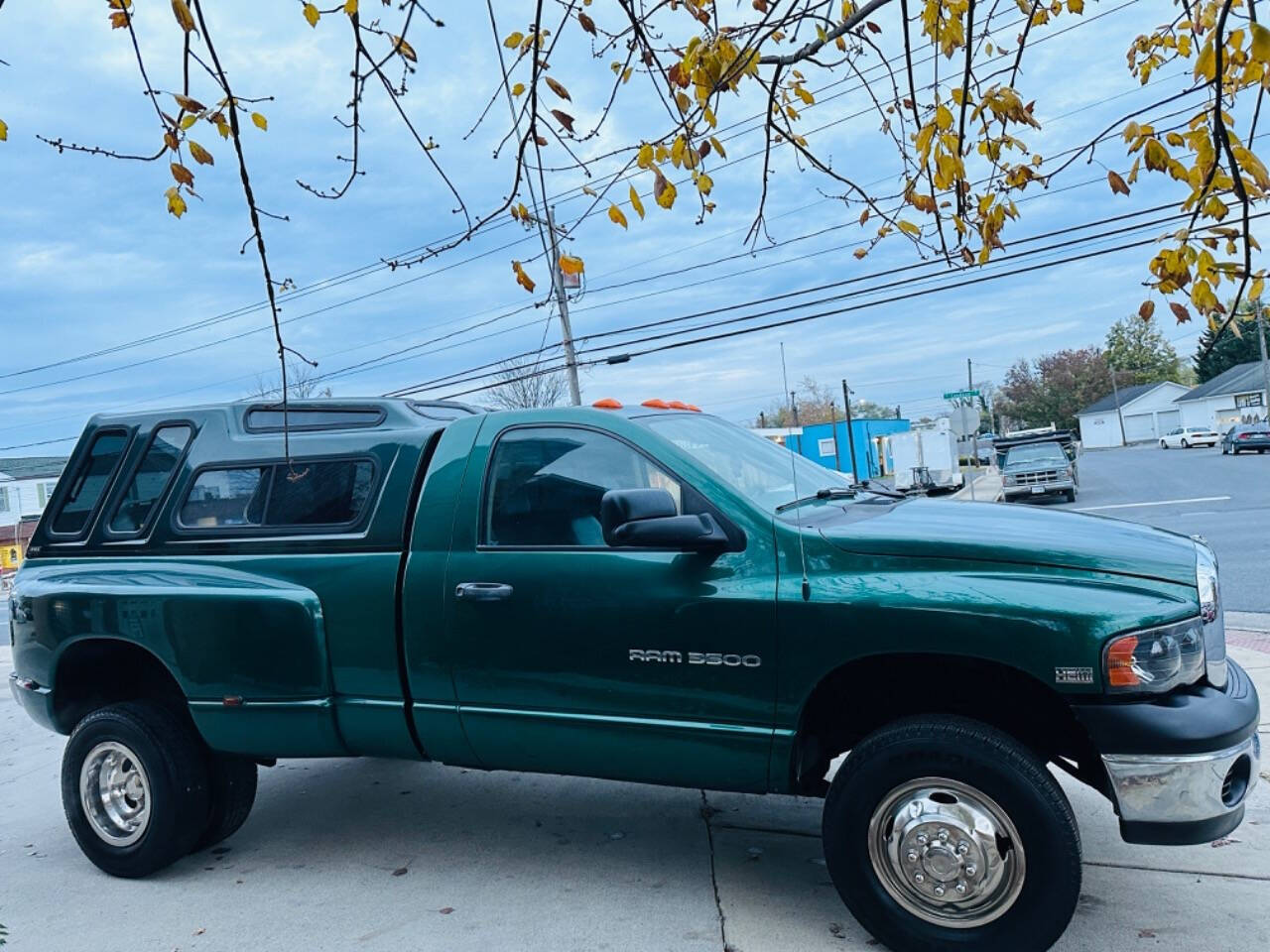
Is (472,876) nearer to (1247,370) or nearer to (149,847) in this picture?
(149,847)

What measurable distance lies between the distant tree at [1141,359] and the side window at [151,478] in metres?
111

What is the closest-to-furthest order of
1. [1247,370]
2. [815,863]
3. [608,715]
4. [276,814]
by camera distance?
[608,715]
[815,863]
[276,814]
[1247,370]

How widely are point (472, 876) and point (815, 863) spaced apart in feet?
4.69

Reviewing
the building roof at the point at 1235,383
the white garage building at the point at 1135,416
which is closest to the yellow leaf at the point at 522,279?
the building roof at the point at 1235,383

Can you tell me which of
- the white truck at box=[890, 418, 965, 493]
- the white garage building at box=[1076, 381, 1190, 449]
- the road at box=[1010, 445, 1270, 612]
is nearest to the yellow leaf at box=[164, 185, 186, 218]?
the road at box=[1010, 445, 1270, 612]

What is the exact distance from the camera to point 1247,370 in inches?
2926

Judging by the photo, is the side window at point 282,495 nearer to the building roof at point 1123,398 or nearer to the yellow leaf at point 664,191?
the yellow leaf at point 664,191

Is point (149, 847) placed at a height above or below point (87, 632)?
below

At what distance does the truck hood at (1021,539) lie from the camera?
3070 millimetres

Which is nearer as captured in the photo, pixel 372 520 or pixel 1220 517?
pixel 372 520

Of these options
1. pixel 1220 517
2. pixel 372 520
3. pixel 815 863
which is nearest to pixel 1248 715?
pixel 815 863

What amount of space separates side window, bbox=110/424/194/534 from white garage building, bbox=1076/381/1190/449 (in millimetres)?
97135

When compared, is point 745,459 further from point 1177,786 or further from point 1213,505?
point 1213,505

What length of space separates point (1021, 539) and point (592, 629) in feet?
4.99
